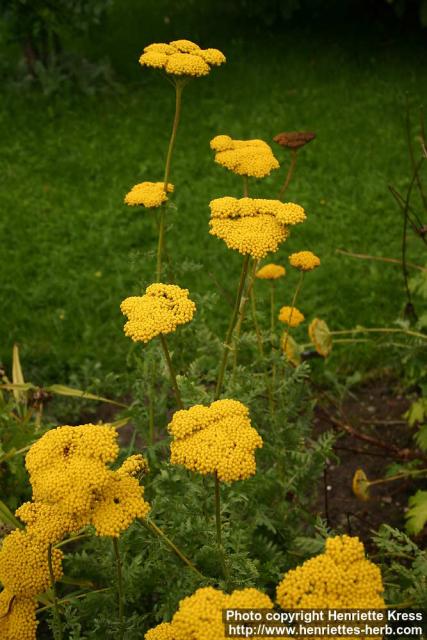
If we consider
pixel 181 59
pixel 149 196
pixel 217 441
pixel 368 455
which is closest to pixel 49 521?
pixel 217 441

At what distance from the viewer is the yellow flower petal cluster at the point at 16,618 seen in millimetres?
1590

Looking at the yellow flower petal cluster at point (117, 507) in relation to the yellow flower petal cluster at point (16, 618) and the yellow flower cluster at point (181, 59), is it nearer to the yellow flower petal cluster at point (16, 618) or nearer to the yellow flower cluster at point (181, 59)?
the yellow flower petal cluster at point (16, 618)

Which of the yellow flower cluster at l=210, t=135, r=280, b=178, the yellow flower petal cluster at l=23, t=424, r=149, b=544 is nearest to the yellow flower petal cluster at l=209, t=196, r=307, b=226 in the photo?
the yellow flower cluster at l=210, t=135, r=280, b=178

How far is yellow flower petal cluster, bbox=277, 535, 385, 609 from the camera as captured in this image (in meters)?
1.27

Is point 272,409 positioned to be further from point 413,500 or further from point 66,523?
point 66,523

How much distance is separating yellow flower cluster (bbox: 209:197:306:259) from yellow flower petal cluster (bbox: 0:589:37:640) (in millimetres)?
939

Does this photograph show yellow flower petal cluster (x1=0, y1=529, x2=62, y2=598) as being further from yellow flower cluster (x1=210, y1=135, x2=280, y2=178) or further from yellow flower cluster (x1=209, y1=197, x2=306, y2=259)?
yellow flower cluster (x1=210, y1=135, x2=280, y2=178)

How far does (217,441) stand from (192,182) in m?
4.09

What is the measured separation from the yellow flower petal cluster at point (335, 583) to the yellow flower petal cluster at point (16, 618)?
2.04 ft

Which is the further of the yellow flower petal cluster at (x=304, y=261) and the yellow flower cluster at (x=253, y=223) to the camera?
the yellow flower petal cluster at (x=304, y=261)

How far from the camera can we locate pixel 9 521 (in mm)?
2230

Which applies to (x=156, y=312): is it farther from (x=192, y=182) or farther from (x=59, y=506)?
(x=192, y=182)

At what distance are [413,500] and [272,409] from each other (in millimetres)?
652

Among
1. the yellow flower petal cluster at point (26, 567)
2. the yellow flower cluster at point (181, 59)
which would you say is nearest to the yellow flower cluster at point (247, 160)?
the yellow flower cluster at point (181, 59)
